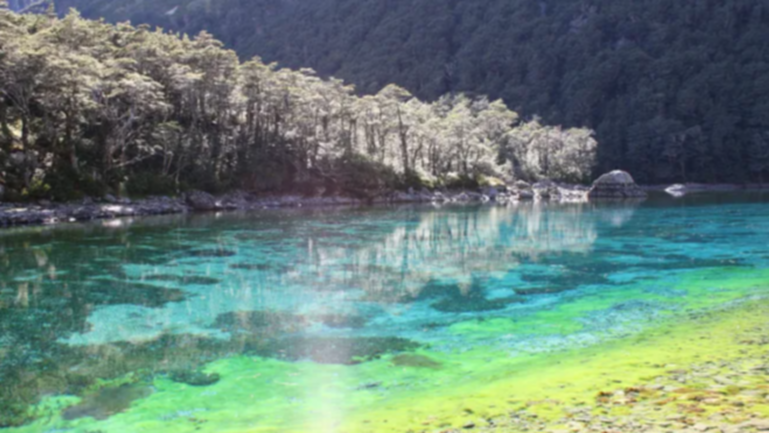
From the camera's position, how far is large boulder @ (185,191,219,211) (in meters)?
46.2

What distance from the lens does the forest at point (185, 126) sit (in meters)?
36.8

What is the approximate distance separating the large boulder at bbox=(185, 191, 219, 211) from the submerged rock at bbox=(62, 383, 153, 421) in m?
39.6

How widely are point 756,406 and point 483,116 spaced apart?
80040 mm

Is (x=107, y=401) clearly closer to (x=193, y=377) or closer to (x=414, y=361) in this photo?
(x=193, y=377)

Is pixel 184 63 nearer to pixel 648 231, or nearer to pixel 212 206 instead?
pixel 212 206

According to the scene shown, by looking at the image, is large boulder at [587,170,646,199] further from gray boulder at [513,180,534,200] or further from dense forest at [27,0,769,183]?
dense forest at [27,0,769,183]

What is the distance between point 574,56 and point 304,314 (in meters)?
127

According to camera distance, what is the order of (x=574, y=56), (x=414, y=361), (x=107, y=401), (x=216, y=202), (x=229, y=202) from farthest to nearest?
(x=574, y=56), (x=229, y=202), (x=216, y=202), (x=414, y=361), (x=107, y=401)

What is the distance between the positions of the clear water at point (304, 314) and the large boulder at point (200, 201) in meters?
18.9

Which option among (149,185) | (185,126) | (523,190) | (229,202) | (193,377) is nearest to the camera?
(193,377)

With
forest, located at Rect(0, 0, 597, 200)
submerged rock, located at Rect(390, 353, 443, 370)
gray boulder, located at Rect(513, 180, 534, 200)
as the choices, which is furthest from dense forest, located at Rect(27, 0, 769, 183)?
submerged rock, located at Rect(390, 353, 443, 370)

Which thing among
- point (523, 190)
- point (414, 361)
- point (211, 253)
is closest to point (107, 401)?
point (414, 361)

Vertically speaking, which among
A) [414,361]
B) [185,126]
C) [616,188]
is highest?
[185,126]

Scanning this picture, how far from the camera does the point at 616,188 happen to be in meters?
70.7
